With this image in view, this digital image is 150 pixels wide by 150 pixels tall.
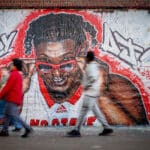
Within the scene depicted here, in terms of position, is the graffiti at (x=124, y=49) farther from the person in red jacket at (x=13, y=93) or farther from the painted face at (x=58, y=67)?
the person in red jacket at (x=13, y=93)

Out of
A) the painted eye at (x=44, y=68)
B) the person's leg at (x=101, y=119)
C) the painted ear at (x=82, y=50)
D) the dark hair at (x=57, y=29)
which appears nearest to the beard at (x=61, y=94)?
the painted eye at (x=44, y=68)

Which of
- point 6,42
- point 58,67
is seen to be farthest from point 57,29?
point 6,42

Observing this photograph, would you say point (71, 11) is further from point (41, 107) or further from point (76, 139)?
point (76, 139)

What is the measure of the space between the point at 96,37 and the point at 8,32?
7.21ft

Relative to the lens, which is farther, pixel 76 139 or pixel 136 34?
pixel 136 34

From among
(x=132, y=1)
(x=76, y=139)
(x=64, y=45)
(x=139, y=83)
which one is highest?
(x=132, y=1)

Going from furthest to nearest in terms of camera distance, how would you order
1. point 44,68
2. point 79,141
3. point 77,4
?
point 44,68
point 77,4
point 79,141

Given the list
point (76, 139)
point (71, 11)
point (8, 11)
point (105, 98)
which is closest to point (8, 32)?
point (8, 11)

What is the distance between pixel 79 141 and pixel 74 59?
12.5 feet

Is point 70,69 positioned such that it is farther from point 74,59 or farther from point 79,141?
point 79,141

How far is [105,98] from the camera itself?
15570mm

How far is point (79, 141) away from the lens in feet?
40.0

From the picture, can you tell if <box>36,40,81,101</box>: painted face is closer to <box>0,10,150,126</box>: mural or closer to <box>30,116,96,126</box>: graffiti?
<box>0,10,150,126</box>: mural

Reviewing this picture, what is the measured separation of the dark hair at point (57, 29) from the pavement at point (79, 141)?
94.6 inches
